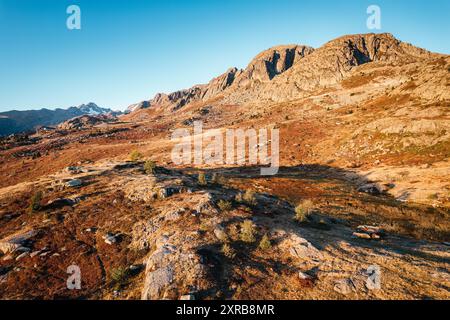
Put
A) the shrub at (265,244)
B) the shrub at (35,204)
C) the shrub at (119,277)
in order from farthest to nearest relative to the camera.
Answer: the shrub at (35,204)
the shrub at (265,244)
the shrub at (119,277)

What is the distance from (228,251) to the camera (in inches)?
469

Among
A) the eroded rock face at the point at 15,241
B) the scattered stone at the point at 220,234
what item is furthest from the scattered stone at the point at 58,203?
the scattered stone at the point at 220,234

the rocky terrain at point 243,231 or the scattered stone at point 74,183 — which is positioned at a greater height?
the scattered stone at point 74,183

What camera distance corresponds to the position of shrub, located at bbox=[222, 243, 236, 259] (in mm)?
11698

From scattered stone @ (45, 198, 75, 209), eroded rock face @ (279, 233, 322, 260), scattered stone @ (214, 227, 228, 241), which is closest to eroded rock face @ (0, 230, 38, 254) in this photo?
scattered stone @ (45, 198, 75, 209)

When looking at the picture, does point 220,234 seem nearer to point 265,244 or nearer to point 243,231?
point 243,231

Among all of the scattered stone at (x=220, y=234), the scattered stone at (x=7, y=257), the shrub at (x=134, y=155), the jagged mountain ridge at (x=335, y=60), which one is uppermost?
the jagged mountain ridge at (x=335, y=60)

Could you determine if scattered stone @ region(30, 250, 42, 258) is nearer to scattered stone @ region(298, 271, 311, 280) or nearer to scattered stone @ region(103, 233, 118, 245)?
scattered stone @ region(103, 233, 118, 245)

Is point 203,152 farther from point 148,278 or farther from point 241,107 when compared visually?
point 241,107

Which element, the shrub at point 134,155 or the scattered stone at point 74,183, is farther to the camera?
the shrub at point 134,155

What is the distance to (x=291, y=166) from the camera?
44.2 meters

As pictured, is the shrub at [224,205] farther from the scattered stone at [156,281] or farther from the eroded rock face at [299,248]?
the scattered stone at [156,281]

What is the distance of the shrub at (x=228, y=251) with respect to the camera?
38.4 ft
